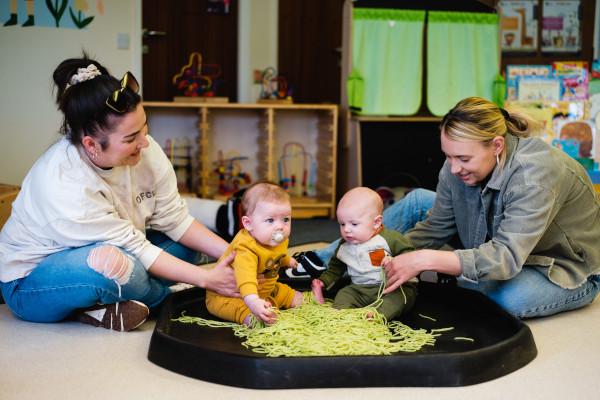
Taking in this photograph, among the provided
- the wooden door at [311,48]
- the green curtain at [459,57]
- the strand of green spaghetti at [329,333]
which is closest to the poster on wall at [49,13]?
the wooden door at [311,48]

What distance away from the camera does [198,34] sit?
18.2 ft

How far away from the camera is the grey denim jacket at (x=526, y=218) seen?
7.13 feet

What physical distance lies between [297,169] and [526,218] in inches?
124

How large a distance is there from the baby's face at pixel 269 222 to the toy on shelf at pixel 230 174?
2789 mm

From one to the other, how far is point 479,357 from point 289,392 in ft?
1.54

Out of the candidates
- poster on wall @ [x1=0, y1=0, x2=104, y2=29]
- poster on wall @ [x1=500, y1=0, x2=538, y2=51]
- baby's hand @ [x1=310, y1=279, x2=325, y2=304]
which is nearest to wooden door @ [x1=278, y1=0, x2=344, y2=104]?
poster on wall @ [x1=500, y1=0, x2=538, y2=51]

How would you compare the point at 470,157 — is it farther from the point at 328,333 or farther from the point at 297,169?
the point at 297,169

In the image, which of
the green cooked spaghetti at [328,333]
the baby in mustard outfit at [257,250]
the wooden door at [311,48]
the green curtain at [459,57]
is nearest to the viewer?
the green cooked spaghetti at [328,333]

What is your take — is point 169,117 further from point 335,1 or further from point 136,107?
point 136,107

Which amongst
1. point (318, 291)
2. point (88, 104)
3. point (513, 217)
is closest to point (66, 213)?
point (88, 104)

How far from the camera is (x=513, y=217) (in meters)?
2.18

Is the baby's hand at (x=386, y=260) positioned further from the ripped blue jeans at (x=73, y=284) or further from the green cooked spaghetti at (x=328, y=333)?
the ripped blue jeans at (x=73, y=284)

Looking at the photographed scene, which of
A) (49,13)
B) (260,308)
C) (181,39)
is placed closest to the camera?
(260,308)

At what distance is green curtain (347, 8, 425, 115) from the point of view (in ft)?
15.1
